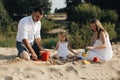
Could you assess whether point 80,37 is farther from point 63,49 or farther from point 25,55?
point 25,55

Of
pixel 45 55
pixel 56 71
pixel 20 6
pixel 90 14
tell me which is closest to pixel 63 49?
pixel 45 55

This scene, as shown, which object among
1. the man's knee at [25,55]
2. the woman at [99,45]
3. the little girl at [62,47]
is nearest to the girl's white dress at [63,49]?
the little girl at [62,47]

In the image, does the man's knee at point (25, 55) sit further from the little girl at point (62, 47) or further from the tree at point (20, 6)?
the tree at point (20, 6)

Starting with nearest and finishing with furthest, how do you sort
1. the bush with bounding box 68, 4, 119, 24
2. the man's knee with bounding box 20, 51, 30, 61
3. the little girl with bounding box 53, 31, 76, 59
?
the man's knee with bounding box 20, 51, 30, 61 < the little girl with bounding box 53, 31, 76, 59 < the bush with bounding box 68, 4, 119, 24

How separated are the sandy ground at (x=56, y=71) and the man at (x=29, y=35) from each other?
1.27ft

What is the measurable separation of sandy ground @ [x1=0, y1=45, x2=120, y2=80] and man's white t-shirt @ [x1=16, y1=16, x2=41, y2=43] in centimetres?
70

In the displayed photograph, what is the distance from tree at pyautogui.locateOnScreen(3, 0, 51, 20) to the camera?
36569 mm

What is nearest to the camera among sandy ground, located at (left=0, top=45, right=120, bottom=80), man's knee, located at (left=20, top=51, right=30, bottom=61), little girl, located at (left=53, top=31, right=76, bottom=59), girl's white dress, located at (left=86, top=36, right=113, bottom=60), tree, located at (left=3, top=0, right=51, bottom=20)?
sandy ground, located at (left=0, top=45, right=120, bottom=80)

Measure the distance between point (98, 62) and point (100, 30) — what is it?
698mm

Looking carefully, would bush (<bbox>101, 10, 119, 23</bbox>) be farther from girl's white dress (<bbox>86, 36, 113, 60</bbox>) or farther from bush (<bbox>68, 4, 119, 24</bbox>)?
girl's white dress (<bbox>86, 36, 113, 60</bbox>)

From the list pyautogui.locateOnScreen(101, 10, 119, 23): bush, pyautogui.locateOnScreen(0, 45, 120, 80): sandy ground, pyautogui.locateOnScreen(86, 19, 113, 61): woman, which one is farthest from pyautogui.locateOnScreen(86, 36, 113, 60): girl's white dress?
pyautogui.locateOnScreen(101, 10, 119, 23): bush

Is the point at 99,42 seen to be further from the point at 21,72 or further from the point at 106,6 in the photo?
the point at 106,6

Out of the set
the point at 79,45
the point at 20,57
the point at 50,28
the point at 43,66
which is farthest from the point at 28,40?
the point at 50,28

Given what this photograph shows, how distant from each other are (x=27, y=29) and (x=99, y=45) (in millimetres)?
1619
